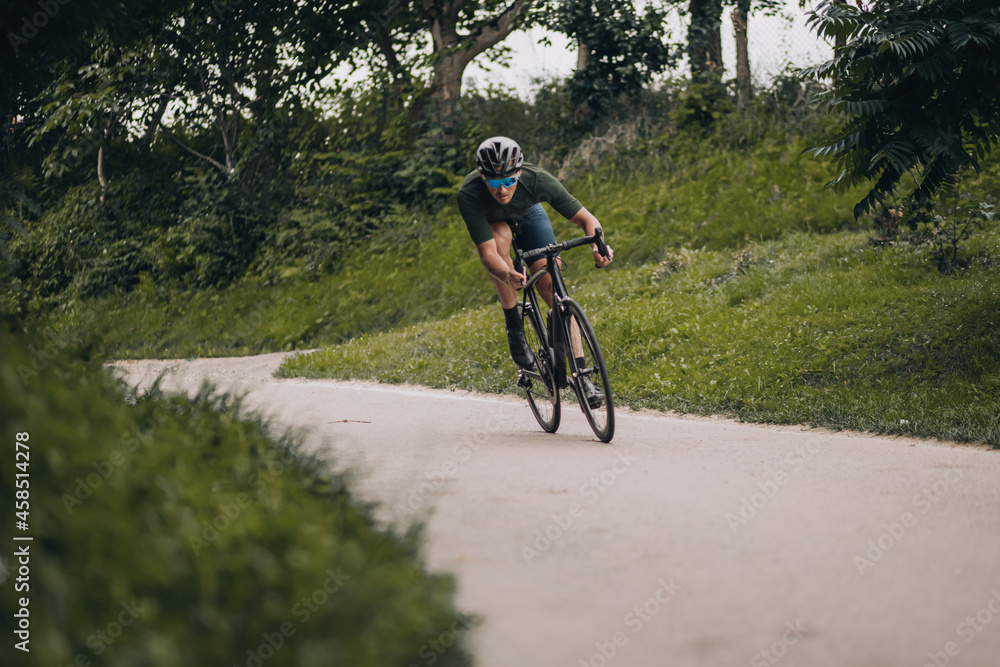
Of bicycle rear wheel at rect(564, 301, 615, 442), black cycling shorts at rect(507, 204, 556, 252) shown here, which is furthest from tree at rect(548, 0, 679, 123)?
bicycle rear wheel at rect(564, 301, 615, 442)

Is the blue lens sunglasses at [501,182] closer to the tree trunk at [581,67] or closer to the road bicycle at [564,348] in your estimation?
the road bicycle at [564,348]

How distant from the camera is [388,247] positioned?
59.2 feet

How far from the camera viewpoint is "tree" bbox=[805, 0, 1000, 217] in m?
6.95

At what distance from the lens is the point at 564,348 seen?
639cm

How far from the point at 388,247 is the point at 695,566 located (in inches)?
596

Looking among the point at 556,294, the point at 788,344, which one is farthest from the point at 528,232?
the point at 788,344

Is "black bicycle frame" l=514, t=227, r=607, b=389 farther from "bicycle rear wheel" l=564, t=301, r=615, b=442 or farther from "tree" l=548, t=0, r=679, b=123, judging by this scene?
"tree" l=548, t=0, r=679, b=123

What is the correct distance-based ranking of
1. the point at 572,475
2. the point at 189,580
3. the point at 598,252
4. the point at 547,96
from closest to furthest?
the point at 189,580
the point at 572,475
the point at 598,252
the point at 547,96

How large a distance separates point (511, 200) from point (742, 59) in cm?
1221

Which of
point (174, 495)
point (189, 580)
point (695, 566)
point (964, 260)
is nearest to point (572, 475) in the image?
point (695, 566)

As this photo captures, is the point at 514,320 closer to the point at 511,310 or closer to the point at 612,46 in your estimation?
the point at 511,310

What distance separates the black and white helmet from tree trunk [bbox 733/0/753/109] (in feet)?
39.0

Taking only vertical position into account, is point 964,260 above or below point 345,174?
below

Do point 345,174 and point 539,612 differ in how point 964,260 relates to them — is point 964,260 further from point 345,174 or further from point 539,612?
point 345,174
